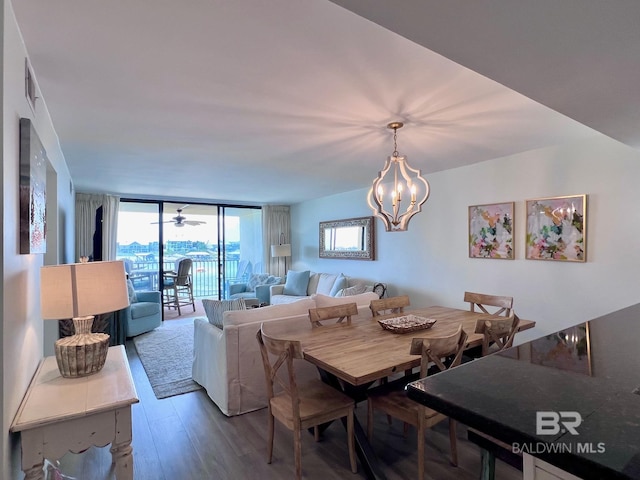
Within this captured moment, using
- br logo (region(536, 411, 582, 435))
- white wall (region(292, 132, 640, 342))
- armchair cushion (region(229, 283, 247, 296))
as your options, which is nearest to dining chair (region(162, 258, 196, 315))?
armchair cushion (region(229, 283, 247, 296))

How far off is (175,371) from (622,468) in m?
3.95

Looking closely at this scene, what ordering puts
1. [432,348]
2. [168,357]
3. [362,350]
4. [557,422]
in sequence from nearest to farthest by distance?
[557,422] < [432,348] < [362,350] < [168,357]

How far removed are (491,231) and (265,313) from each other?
2.64 metres

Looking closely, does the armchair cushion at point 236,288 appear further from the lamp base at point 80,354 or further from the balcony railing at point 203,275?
the lamp base at point 80,354

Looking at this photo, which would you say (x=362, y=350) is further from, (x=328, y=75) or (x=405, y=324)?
(x=328, y=75)

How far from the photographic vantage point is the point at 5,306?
1.11 metres

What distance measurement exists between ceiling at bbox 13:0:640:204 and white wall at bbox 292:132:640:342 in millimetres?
300

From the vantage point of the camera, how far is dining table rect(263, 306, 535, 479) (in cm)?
178

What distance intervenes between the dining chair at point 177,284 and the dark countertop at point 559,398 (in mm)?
6451

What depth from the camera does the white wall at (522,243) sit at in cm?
279

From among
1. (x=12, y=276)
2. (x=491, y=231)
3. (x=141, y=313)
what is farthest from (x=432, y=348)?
(x=141, y=313)

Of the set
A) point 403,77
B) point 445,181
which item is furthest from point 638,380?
point 445,181

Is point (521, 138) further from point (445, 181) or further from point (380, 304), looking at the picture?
point (380, 304)

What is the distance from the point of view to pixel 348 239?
19.0 feet
